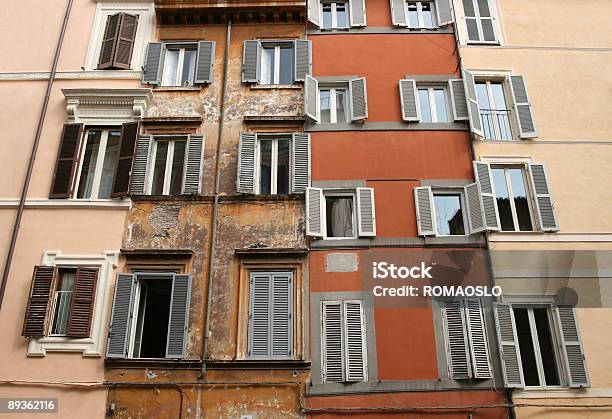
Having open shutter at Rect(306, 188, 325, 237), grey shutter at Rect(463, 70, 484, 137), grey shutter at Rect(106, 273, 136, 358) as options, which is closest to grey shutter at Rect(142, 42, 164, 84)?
open shutter at Rect(306, 188, 325, 237)

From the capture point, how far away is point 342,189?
14250 mm

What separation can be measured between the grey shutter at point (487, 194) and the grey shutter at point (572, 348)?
2.38 m

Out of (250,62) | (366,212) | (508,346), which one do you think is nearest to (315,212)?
(366,212)

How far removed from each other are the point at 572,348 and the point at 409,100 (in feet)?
23.0

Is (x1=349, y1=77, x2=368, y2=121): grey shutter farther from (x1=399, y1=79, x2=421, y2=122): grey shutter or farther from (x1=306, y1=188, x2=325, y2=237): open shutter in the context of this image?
(x1=306, y1=188, x2=325, y2=237): open shutter

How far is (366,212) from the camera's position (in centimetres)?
1385

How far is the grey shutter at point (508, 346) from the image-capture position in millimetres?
12266

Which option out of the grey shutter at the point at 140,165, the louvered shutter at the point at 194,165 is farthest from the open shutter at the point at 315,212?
the grey shutter at the point at 140,165

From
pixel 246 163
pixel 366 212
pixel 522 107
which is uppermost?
pixel 522 107

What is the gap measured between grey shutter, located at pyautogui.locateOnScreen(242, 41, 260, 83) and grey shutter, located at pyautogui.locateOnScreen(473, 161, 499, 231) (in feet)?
20.3

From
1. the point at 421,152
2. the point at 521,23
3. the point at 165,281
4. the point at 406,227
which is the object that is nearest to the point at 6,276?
the point at 165,281

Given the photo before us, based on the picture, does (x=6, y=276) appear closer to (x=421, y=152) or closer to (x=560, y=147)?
(x=421, y=152)

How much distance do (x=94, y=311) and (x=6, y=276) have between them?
228 cm

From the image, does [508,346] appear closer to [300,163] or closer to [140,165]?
[300,163]
